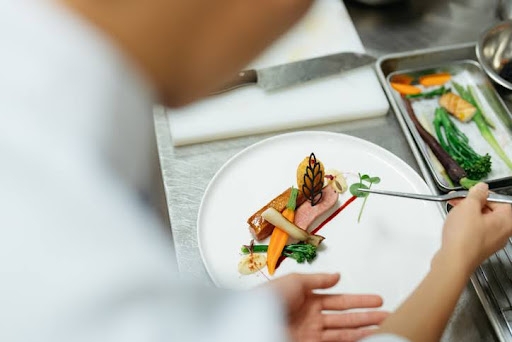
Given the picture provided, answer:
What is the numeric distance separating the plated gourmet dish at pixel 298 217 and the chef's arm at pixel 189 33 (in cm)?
50

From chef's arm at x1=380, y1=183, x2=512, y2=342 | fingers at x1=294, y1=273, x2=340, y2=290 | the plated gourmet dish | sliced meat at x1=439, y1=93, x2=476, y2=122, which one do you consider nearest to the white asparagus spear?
the plated gourmet dish

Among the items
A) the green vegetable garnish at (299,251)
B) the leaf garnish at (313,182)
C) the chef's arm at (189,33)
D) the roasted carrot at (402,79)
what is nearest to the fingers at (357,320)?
the green vegetable garnish at (299,251)

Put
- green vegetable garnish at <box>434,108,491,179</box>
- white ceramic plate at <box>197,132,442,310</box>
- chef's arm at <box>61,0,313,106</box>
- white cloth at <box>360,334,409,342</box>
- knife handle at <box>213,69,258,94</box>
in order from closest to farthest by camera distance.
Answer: chef's arm at <box>61,0,313,106</box> < white cloth at <box>360,334,409,342</box> < white ceramic plate at <box>197,132,442,310</box> < green vegetable garnish at <box>434,108,491,179</box> < knife handle at <box>213,69,258,94</box>

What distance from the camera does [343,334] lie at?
0.79m

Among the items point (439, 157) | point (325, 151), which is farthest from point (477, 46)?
point (325, 151)

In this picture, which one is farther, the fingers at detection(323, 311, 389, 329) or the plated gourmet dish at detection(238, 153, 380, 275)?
the plated gourmet dish at detection(238, 153, 380, 275)

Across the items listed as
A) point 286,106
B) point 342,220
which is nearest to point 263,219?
point 342,220

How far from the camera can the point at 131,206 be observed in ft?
1.52

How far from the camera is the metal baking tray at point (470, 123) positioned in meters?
1.03

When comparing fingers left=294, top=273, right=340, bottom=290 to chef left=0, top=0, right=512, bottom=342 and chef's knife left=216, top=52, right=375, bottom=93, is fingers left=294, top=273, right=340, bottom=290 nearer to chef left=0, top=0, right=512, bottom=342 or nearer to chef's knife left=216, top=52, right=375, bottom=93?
chef left=0, top=0, right=512, bottom=342

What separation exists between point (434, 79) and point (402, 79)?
72mm

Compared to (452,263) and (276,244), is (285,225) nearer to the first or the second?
(276,244)

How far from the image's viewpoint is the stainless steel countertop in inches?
35.6

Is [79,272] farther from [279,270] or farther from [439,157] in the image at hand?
[439,157]
